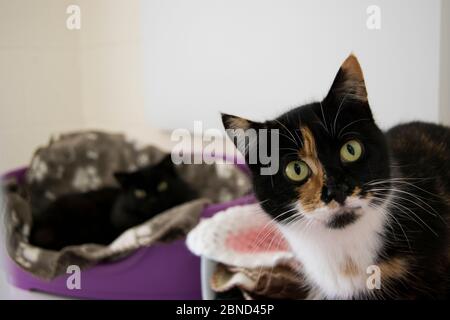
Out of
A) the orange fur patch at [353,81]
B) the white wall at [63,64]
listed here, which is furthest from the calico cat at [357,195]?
the white wall at [63,64]

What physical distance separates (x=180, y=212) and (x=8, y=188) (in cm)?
48

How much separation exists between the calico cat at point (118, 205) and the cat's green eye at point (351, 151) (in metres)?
0.96

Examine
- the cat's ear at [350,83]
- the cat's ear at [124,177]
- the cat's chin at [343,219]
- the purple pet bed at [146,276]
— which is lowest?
the purple pet bed at [146,276]

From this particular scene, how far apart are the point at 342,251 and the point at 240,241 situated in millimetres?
330

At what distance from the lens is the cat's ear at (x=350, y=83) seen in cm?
61

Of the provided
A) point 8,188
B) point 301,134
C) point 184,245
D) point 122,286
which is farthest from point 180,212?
point 301,134

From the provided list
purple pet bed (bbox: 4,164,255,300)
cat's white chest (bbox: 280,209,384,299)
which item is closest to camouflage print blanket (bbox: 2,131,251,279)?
purple pet bed (bbox: 4,164,255,300)

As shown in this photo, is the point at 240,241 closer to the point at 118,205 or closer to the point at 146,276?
the point at 146,276

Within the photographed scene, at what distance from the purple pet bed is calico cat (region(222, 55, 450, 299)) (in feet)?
1.24

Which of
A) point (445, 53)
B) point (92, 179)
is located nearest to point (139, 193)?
point (92, 179)

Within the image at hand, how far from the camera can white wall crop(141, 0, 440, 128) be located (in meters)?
0.67

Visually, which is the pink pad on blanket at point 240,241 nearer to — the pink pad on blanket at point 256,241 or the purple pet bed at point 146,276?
the pink pad on blanket at point 256,241

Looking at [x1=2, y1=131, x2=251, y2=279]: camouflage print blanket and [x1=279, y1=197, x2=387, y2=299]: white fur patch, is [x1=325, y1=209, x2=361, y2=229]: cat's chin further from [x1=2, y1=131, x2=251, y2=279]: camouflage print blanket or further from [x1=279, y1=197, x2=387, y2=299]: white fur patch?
[x1=2, y1=131, x2=251, y2=279]: camouflage print blanket

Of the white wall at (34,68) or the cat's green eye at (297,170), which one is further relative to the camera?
the white wall at (34,68)
